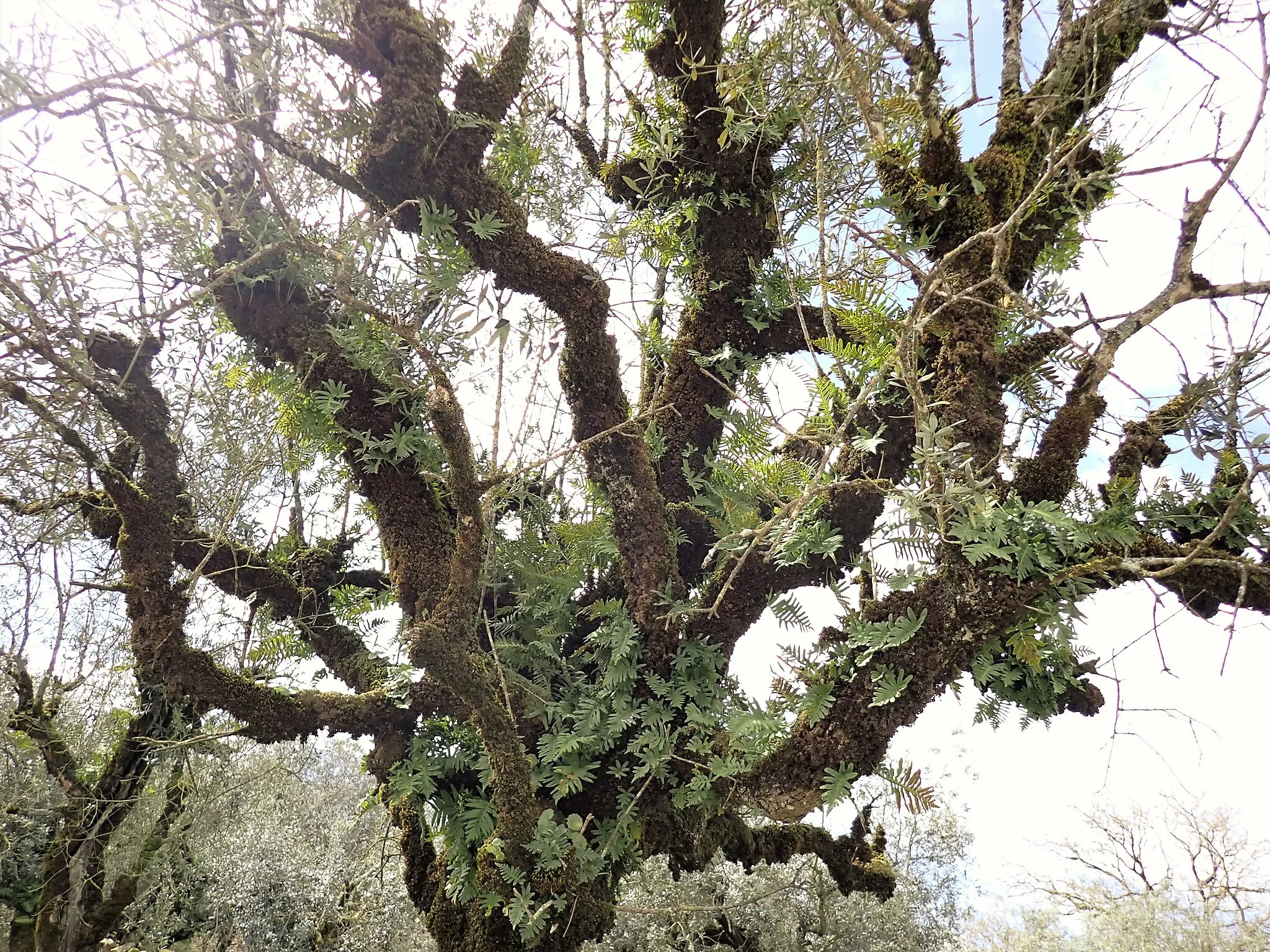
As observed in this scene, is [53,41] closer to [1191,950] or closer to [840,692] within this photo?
[840,692]

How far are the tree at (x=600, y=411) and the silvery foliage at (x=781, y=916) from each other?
3.55 metres

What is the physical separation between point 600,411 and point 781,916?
587cm

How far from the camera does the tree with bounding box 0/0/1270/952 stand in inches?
98.0

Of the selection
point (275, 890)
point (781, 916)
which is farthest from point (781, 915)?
point (275, 890)

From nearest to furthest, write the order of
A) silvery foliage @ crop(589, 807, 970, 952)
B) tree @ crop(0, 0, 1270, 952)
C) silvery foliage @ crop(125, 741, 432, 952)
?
tree @ crop(0, 0, 1270, 952)
silvery foliage @ crop(589, 807, 970, 952)
silvery foliage @ crop(125, 741, 432, 952)

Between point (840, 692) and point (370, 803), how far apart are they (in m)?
2.25

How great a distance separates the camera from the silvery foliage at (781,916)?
659 centimetres

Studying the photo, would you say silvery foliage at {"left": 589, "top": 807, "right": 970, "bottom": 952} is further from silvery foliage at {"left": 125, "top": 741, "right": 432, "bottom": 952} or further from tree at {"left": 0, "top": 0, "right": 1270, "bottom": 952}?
tree at {"left": 0, "top": 0, "right": 1270, "bottom": 952}

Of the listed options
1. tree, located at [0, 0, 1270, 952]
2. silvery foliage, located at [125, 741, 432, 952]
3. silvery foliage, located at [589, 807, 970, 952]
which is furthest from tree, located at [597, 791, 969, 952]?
tree, located at [0, 0, 1270, 952]

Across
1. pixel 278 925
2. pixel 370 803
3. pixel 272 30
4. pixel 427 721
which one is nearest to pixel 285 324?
pixel 272 30

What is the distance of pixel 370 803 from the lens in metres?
3.51

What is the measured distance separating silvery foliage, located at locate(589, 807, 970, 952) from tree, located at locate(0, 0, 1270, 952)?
3.55m

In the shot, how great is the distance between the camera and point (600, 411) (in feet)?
10.6

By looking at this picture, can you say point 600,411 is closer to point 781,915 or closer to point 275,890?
point 781,915
